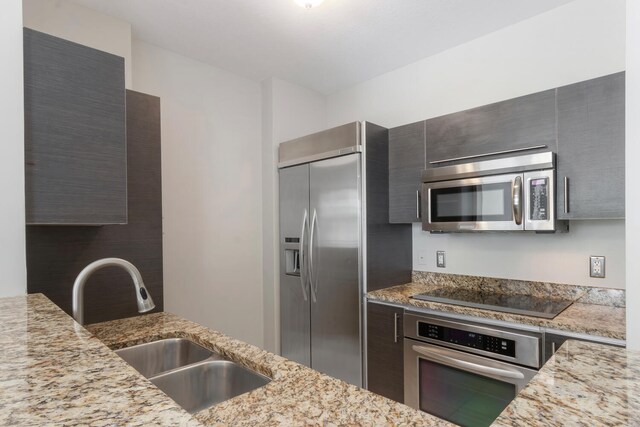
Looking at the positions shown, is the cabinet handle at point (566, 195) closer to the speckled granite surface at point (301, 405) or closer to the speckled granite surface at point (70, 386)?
the speckled granite surface at point (301, 405)

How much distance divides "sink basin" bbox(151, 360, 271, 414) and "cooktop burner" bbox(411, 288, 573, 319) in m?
1.35

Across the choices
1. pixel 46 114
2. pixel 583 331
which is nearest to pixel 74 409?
pixel 46 114

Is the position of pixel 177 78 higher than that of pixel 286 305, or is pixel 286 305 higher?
pixel 177 78

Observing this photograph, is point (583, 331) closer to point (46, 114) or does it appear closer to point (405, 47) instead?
point (405, 47)

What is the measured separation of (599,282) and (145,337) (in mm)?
2407

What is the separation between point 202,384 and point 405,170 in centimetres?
191

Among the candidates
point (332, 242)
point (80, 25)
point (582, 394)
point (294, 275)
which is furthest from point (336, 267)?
point (80, 25)

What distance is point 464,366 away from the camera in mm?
1885

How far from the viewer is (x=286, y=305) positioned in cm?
295

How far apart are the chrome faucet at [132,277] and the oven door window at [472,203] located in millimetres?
1795

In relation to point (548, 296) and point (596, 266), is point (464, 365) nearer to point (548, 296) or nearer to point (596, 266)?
point (548, 296)

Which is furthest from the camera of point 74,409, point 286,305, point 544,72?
point 286,305

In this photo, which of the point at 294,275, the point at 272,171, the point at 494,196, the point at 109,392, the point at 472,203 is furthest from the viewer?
the point at 272,171

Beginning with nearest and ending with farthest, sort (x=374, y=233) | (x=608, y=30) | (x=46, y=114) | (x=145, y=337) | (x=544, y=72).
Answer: (x=46, y=114) → (x=145, y=337) → (x=608, y=30) → (x=544, y=72) → (x=374, y=233)
